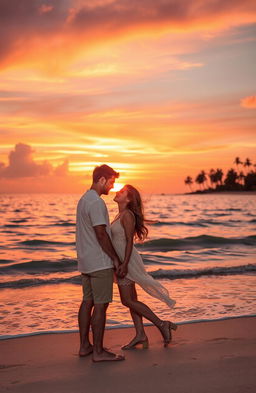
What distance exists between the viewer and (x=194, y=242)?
22.5 meters

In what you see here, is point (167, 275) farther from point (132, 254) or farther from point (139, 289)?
point (132, 254)

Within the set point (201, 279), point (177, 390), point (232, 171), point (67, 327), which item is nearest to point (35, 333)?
point (67, 327)

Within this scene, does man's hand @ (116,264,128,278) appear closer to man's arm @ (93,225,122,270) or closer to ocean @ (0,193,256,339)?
man's arm @ (93,225,122,270)

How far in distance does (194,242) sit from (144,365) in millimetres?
17730

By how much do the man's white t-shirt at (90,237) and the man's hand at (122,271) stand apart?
0.28m

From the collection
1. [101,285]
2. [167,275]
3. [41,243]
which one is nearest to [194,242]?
[41,243]

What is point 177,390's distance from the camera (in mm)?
4223

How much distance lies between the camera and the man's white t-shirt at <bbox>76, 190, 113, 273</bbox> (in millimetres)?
5090

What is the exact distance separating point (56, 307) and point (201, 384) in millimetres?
4308

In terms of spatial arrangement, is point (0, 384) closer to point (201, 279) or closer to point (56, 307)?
point (56, 307)

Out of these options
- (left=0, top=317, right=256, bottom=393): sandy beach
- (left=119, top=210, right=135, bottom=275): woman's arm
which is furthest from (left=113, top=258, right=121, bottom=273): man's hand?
(left=0, top=317, right=256, bottom=393): sandy beach

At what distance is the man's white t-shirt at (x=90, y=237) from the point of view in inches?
200

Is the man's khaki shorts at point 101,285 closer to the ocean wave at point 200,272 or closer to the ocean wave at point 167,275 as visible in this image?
the ocean wave at point 167,275

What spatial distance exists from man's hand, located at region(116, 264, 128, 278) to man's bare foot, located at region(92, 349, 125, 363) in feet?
2.73
